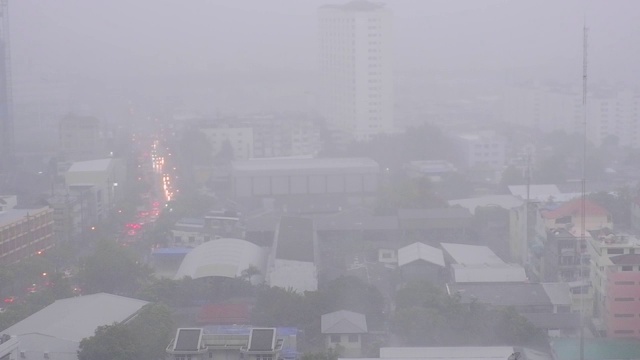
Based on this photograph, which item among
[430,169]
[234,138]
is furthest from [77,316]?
[234,138]

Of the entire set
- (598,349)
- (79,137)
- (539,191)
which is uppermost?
(79,137)

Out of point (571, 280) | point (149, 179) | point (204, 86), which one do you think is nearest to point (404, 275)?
point (571, 280)

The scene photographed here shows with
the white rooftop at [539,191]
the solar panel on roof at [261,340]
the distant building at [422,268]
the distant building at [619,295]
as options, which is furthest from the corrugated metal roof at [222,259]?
the white rooftop at [539,191]

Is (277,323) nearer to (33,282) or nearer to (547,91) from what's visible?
(33,282)

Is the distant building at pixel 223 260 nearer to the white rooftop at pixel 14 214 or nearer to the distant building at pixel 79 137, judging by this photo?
the white rooftop at pixel 14 214

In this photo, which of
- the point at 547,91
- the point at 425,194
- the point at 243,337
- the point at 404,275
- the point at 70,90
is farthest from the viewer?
the point at 547,91

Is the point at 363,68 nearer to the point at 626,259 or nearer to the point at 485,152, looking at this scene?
the point at 485,152

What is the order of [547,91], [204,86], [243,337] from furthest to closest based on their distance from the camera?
1. [204,86]
2. [547,91]
3. [243,337]
